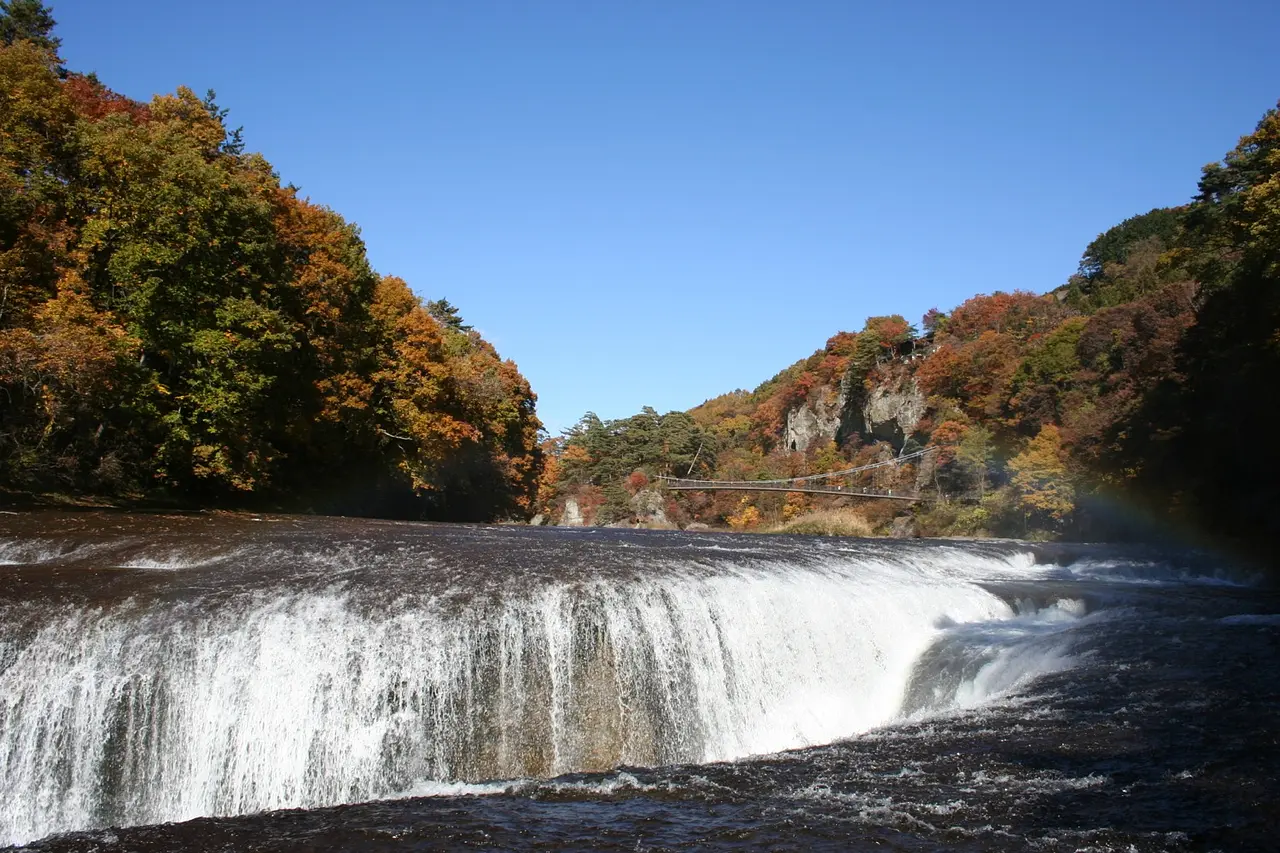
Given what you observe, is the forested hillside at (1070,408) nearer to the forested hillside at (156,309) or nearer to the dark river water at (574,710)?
the dark river water at (574,710)

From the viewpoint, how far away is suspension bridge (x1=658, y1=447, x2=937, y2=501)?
5728 centimetres

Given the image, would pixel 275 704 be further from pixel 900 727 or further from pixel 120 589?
pixel 900 727

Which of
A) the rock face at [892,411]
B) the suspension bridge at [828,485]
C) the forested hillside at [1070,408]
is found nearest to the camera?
the forested hillside at [1070,408]

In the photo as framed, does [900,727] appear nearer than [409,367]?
Yes

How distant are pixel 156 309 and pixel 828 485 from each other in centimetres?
6426

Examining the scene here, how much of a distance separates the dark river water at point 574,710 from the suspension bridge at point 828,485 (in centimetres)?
4172

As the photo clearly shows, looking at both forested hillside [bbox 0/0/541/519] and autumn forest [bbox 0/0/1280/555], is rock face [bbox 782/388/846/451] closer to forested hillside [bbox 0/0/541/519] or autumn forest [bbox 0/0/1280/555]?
autumn forest [bbox 0/0/1280/555]

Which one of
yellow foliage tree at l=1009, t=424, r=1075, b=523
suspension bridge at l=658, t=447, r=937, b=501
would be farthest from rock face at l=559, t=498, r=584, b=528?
yellow foliage tree at l=1009, t=424, r=1075, b=523

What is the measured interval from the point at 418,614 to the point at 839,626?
22.7ft

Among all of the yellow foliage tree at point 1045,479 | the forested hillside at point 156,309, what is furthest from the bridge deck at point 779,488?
the forested hillside at point 156,309

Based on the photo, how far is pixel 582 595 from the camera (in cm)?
1220

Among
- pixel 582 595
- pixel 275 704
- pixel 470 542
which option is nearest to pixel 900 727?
pixel 582 595

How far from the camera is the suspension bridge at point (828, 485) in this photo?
57.3 m

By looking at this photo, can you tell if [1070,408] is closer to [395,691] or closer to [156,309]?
[156,309]
